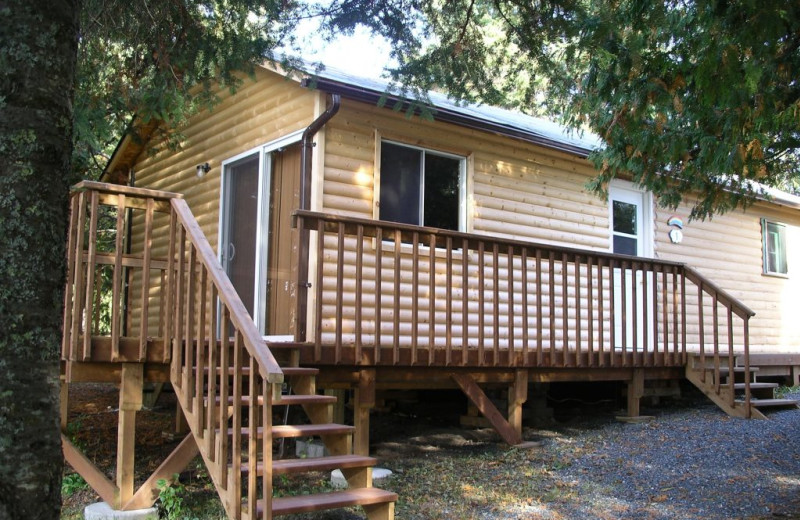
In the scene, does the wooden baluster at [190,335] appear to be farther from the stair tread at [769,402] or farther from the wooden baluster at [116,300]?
the stair tread at [769,402]

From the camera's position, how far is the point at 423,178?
8.65m

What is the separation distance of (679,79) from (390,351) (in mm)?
3434

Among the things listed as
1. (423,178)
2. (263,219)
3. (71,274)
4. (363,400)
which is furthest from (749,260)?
(71,274)

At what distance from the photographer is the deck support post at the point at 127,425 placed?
5301 mm

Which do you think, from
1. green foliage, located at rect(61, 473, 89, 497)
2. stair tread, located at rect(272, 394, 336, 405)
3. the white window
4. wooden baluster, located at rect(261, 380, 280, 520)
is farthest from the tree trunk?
the white window

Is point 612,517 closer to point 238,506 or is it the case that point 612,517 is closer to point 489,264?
point 238,506

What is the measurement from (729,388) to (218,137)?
7.22 m

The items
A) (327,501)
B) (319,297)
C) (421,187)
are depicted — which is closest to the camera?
(327,501)

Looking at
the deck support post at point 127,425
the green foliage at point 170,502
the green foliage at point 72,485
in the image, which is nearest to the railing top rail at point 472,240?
the deck support post at point 127,425

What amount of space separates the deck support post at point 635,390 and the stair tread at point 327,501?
17.1 feet

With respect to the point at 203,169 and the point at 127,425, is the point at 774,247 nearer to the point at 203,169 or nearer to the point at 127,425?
the point at 203,169

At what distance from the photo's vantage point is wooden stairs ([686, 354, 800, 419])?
8.91 meters

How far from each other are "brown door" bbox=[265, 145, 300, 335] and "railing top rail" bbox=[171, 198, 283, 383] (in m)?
2.65

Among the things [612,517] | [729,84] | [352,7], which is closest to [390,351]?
[612,517]
